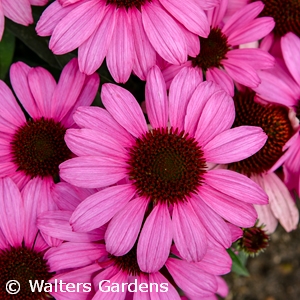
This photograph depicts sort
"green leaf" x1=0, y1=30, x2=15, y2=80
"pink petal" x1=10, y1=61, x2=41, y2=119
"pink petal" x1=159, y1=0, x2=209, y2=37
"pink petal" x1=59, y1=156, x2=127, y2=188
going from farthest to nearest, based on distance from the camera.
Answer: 1. "green leaf" x1=0, y1=30, x2=15, y2=80
2. "pink petal" x1=10, y1=61, x2=41, y2=119
3. "pink petal" x1=159, y1=0, x2=209, y2=37
4. "pink petal" x1=59, y1=156, x2=127, y2=188

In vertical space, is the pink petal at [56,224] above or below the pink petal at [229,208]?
below

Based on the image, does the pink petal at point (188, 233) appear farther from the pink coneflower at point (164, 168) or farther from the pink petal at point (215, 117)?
the pink petal at point (215, 117)

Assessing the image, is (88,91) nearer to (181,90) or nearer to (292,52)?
(181,90)

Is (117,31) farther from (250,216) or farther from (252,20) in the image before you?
(250,216)

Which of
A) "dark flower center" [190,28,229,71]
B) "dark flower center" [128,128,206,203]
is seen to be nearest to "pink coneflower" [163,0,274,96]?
"dark flower center" [190,28,229,71]

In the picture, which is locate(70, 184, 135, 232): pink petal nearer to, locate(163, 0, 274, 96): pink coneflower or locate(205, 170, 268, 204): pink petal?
locate(205, 170, 268, 204): pink petal

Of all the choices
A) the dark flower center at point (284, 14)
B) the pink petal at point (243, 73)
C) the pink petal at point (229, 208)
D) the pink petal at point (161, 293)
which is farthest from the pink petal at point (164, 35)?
the pink petal at point (161, 293)

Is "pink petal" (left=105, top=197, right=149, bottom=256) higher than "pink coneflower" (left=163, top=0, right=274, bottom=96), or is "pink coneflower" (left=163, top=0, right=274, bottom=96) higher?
"pink coneflower" (left=163, top=0, right=274, bottom=96)
